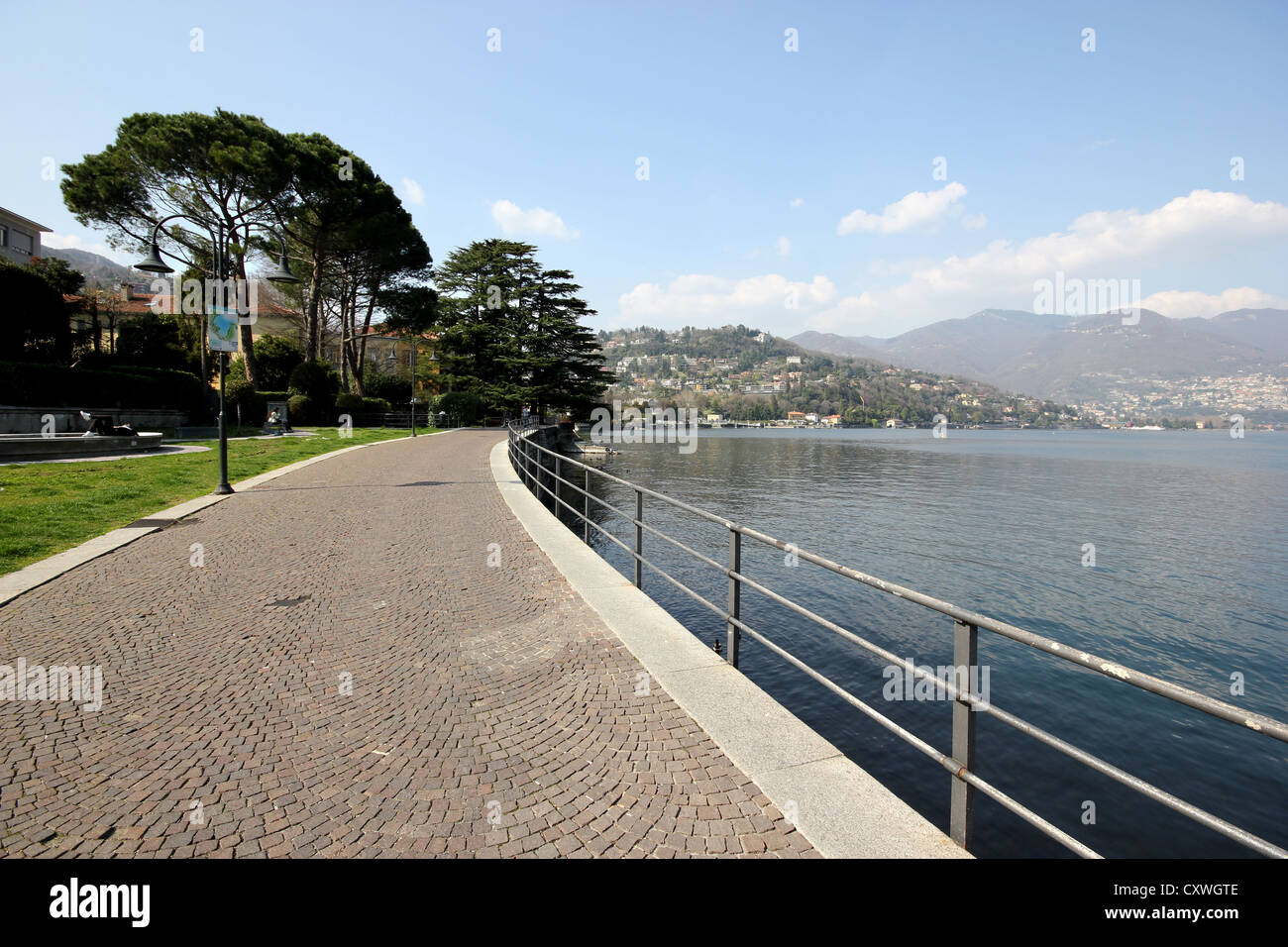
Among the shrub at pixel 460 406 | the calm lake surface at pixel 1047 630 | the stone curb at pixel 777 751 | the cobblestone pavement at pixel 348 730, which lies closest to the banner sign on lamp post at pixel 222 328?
the cobblestone pavement at pixel 348 730

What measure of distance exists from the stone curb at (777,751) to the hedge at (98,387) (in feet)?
85.3

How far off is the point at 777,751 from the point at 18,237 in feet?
193

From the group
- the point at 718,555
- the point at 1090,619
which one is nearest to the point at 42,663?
the point at 718,555

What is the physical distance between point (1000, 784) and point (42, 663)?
761 centimetres

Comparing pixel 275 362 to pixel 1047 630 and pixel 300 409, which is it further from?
pixel 1047 630

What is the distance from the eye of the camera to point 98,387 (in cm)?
2419

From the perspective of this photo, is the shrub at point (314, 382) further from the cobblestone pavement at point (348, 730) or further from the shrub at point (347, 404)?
the cobblestone pavement at point (348, 730)

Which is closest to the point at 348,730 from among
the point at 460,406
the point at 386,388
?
the point at 460,406

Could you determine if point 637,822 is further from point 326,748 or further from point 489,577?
point 489,577

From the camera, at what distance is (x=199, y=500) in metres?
11.0

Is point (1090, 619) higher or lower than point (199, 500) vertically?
lower

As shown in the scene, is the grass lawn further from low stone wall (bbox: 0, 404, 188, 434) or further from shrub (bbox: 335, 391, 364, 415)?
shrub (bbox: 335, 391, 364, 415)

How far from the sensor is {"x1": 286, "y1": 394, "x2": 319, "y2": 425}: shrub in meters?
36.2

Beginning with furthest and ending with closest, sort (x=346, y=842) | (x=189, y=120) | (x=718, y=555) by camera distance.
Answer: (x=189, y=120), (x=718, y=555), (x=346, y=842)
